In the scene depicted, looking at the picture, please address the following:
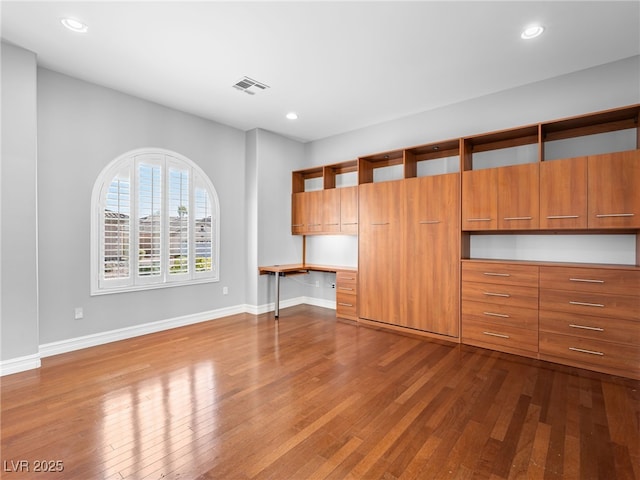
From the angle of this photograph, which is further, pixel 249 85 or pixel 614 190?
pixel 249 85

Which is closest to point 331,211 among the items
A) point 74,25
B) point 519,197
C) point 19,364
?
point 519,197

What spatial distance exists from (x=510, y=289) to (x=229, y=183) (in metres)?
4.17

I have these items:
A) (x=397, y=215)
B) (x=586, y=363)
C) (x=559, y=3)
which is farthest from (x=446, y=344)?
(x=559, y=3)

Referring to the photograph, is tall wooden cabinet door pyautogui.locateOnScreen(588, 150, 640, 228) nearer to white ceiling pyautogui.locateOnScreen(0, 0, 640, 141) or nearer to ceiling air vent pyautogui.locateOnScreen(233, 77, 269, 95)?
white ceiling pyautogui.locateOnScreen(0, 0, 640, 141)

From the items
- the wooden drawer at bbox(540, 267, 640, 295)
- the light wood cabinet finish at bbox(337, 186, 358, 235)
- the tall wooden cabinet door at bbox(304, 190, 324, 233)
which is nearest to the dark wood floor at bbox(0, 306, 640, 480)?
the wooden drawer at bbox(540, 267, 640, 295)

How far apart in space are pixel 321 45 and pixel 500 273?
298 centimetres

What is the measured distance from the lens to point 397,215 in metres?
4.32

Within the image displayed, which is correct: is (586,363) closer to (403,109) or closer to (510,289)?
(510,289)

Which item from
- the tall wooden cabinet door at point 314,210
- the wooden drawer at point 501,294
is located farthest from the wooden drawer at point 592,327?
the tall wooden cabinet door at point 314,210

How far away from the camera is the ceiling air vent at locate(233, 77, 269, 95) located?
3.60 metres

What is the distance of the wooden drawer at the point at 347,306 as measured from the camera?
4750 mm

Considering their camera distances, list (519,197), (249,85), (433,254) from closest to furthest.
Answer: (519,197) < (249,85) < (433,254)

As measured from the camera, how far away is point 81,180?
3.56m

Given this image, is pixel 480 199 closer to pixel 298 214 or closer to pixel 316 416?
pixel 316 416
